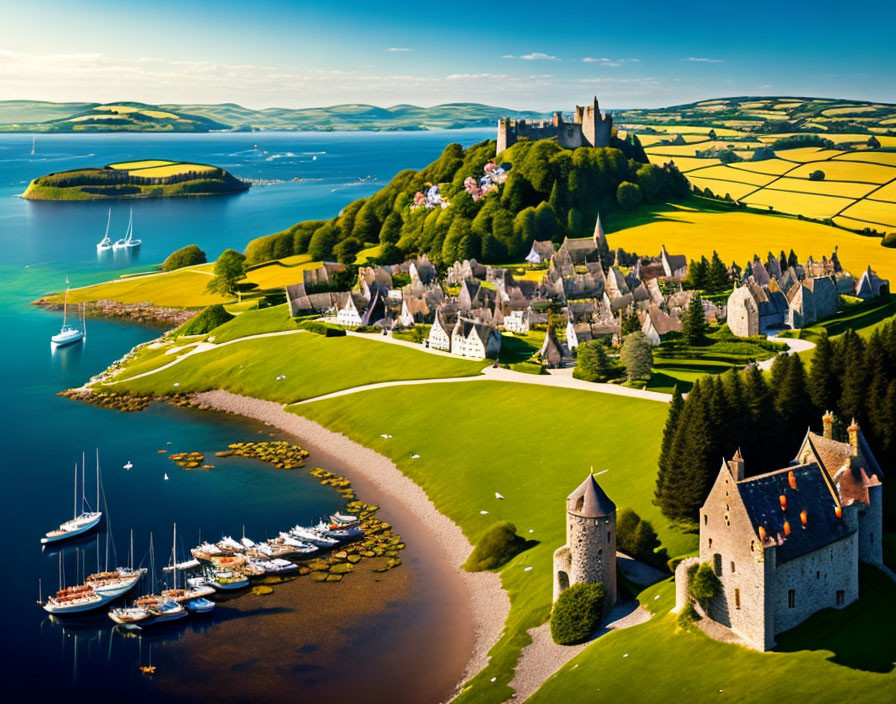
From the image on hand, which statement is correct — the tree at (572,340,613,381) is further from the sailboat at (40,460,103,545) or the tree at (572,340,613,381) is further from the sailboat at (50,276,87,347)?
the sailboat at (50,276,87,347)

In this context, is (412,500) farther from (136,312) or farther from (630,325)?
(136,312)

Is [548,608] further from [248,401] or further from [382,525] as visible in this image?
[248,401]

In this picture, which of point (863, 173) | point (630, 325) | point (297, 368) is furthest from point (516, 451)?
point (863, 173)

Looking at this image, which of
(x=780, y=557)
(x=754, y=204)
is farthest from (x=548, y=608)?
(x=754, y=204)

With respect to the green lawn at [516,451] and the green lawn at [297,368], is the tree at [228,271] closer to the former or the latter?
the green lawn at [297,368]

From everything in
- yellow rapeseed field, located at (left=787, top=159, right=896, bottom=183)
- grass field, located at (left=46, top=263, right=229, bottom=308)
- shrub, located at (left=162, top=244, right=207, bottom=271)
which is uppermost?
yellow rapeseed field, located at (left=787, top=159, right=896, bottom=183)

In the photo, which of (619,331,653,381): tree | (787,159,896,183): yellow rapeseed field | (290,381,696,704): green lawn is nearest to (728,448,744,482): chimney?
(290,381,696,704): green lawn
